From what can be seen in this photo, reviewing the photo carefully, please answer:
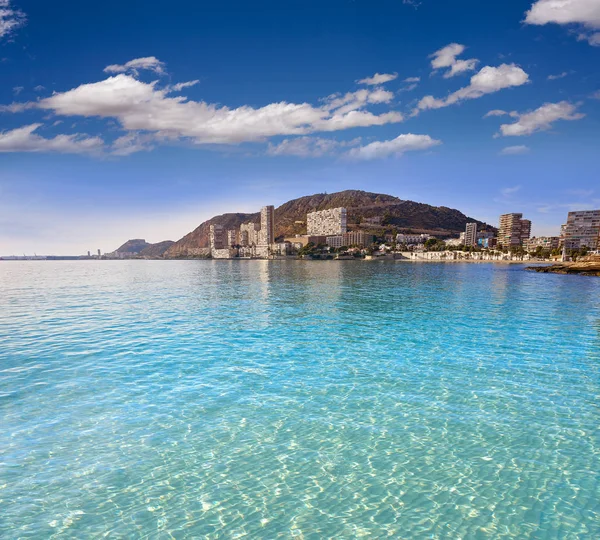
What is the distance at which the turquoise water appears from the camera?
25.4ft

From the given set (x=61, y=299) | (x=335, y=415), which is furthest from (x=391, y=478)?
(x=61, y=299)

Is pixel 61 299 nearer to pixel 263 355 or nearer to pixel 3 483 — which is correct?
pixel 263 355

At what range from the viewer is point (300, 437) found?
1102cm

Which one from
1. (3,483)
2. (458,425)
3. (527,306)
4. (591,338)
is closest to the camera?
(3,483)

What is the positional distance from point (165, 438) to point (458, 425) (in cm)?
942

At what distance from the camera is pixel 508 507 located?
8031mm

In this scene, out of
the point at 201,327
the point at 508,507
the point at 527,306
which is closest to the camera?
the point at 508,507

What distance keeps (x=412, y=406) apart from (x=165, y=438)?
8.62 meters

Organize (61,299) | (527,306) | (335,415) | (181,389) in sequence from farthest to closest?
(61,299), (527,306), (181,389), (335,415)

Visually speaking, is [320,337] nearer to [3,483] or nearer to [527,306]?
[3,483]

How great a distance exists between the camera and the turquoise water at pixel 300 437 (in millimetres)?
7754

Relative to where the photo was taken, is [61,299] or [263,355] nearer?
[263,355]

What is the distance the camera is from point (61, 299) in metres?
45.4

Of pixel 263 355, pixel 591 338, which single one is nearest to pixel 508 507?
pixel 263 355
